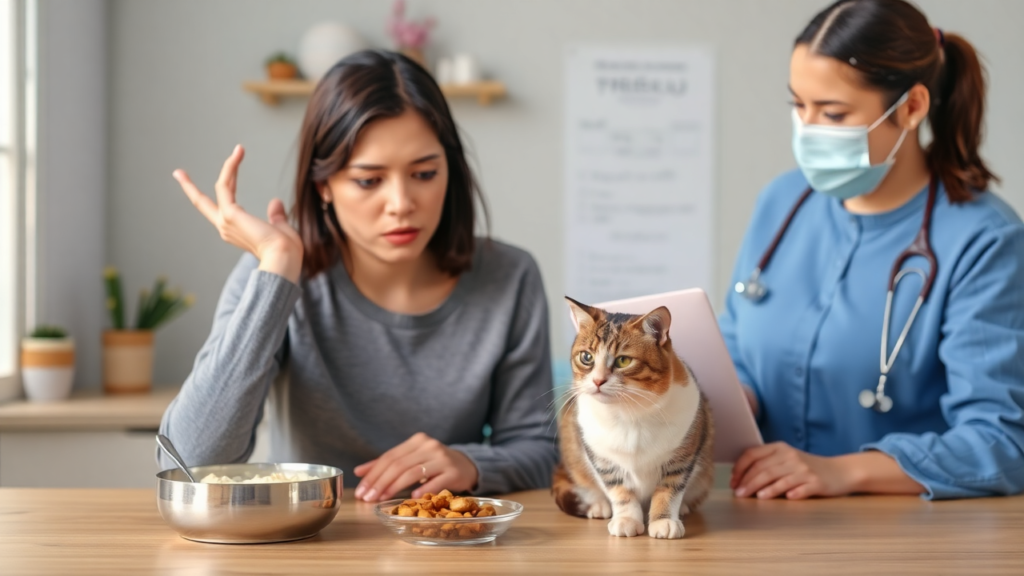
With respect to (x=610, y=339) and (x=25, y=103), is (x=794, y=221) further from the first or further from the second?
(x=25, y=103)

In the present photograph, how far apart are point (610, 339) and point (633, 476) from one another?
0.54 feet

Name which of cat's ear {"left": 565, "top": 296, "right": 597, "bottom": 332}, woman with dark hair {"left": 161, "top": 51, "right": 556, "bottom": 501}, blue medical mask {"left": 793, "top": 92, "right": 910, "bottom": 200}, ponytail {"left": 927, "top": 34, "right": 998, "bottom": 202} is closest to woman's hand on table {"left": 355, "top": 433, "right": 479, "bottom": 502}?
woman with dark hair {"left": 161, "top": 51, "right": 556, "bottom": 501}

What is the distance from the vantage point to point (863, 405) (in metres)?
1.51

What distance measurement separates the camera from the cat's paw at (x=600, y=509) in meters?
1.15

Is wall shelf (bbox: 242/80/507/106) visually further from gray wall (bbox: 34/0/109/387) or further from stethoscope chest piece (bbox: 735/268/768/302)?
stethoscope chest piece (bbox: 735/268/768/302)

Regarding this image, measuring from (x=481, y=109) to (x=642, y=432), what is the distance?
254cm

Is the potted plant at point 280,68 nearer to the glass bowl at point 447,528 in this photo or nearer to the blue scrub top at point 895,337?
the blue scrub top at point 895,337

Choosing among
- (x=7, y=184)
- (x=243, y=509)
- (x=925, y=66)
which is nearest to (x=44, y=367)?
(x=7, y=184)

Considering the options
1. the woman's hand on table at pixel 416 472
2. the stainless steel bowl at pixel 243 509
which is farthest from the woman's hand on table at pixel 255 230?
the stainless steel bowl at pixel 243 509

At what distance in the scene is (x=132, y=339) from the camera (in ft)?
9.82

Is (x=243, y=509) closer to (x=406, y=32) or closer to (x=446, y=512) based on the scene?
(x=446, y=512)

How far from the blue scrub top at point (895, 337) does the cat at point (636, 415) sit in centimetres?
47

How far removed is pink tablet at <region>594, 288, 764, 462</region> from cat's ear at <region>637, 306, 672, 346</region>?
0.06m

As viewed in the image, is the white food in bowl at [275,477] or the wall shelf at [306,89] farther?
the wall shelf at [306,89]
